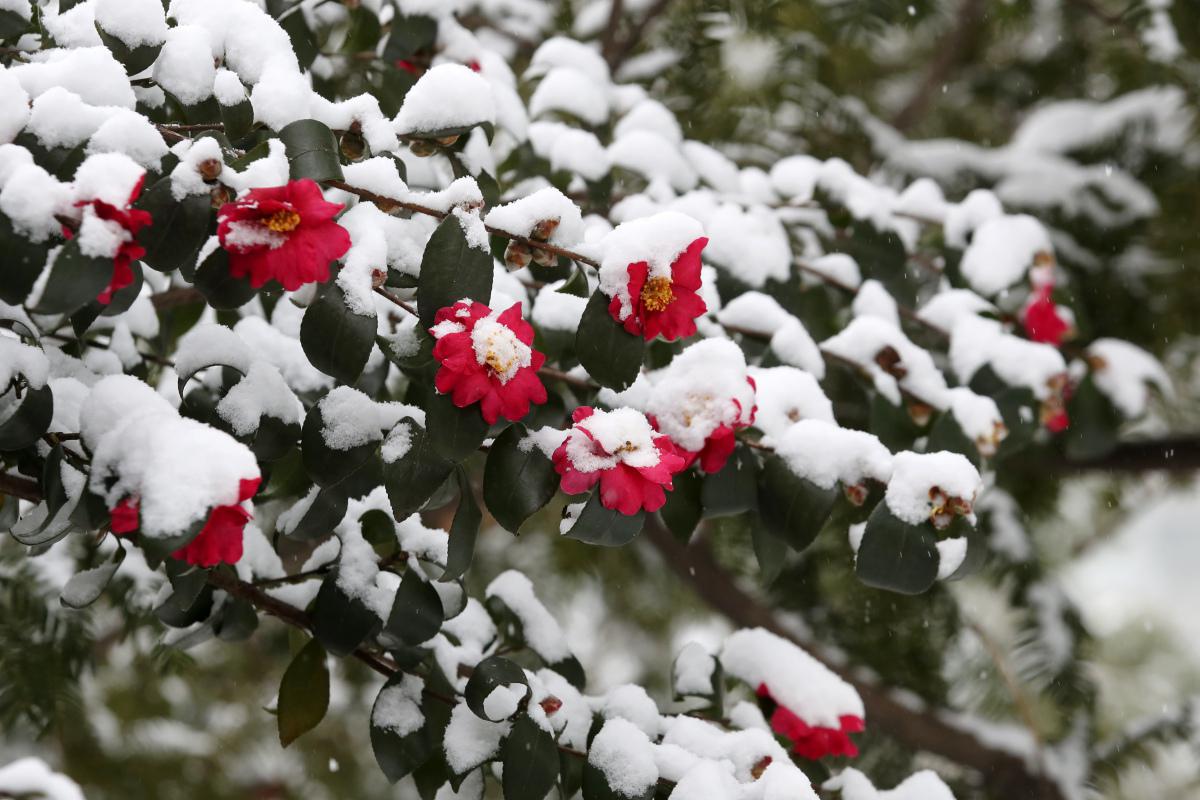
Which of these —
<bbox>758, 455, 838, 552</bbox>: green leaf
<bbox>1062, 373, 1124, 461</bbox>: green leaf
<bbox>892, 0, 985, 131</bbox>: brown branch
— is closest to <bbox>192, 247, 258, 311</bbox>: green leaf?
<bbox>758, 455, 838, 552</bbox>: green leaf

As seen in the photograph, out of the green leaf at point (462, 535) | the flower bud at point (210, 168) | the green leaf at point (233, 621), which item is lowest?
the green leaf at point (233, 621)

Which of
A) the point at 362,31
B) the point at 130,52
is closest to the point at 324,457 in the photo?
the point at 130,52

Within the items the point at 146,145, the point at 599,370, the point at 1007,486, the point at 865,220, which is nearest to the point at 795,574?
the point at 1007,486

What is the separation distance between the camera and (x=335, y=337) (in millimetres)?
568

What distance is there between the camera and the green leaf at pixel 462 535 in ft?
2.08

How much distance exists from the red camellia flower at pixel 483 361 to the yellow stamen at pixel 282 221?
8 centimetres

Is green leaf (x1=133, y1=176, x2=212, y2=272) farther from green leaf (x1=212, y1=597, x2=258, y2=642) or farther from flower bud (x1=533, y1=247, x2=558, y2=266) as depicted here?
green leaf (x1=212, y1=597, x2=258, y2=642)

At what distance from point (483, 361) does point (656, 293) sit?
10 cm

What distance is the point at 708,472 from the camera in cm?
73

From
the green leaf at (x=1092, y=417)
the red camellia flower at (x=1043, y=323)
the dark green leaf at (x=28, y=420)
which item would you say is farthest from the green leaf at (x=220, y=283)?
the green leaf at (x=1092, y=417)

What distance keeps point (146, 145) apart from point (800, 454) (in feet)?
1.37

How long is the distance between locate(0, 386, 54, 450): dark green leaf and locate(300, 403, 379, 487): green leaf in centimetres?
13

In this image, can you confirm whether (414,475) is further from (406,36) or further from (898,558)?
(406,36)

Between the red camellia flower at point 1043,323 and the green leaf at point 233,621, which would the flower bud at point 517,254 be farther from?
the red camellia flower at point 1043,323
